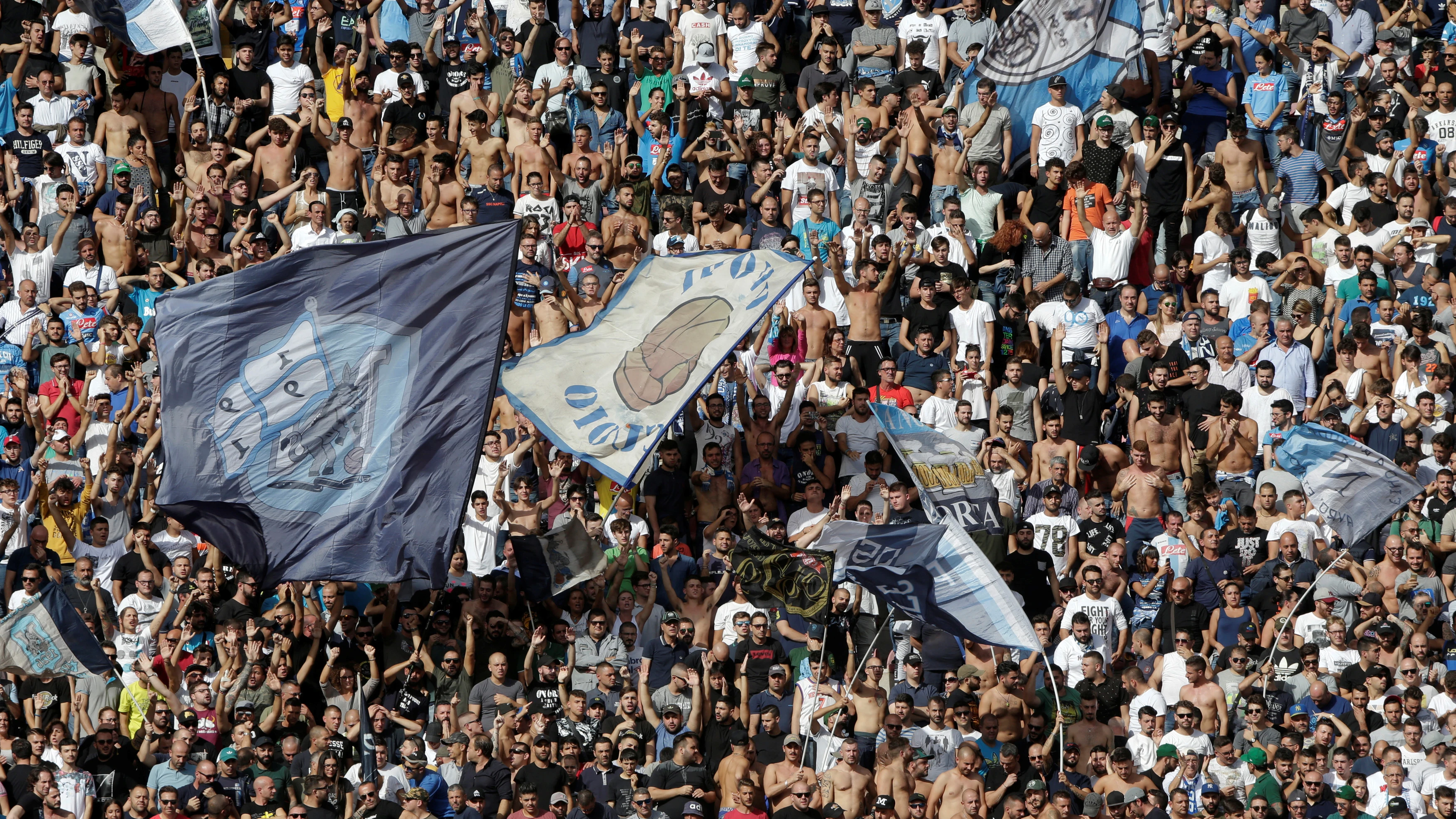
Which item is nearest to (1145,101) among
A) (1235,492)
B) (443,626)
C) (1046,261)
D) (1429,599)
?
(1046,261)

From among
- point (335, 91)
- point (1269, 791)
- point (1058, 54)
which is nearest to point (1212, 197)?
point (1058, 54)

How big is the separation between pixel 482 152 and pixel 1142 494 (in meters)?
7.19

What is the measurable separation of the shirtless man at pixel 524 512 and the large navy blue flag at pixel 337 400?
2955mm

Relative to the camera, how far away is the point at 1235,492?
22906 mm

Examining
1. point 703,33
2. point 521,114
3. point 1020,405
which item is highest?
point 703,33

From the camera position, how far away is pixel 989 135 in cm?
2608

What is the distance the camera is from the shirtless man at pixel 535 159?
84.6 feet

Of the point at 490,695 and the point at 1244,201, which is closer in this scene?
the point at 490,695

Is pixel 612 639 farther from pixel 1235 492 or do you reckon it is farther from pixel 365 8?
pixel 365 8

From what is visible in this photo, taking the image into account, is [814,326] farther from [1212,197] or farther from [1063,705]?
[1063,705]

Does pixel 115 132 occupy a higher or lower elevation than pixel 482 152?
lower

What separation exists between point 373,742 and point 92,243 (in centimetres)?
665

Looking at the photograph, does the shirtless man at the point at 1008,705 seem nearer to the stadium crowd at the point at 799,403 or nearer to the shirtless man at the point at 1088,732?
the stadium crowd at the point at 799,403

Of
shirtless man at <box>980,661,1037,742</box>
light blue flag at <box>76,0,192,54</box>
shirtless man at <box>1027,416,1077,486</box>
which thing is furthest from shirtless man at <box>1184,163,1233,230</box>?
light blue flag at <box>76,0,192,54</box>
